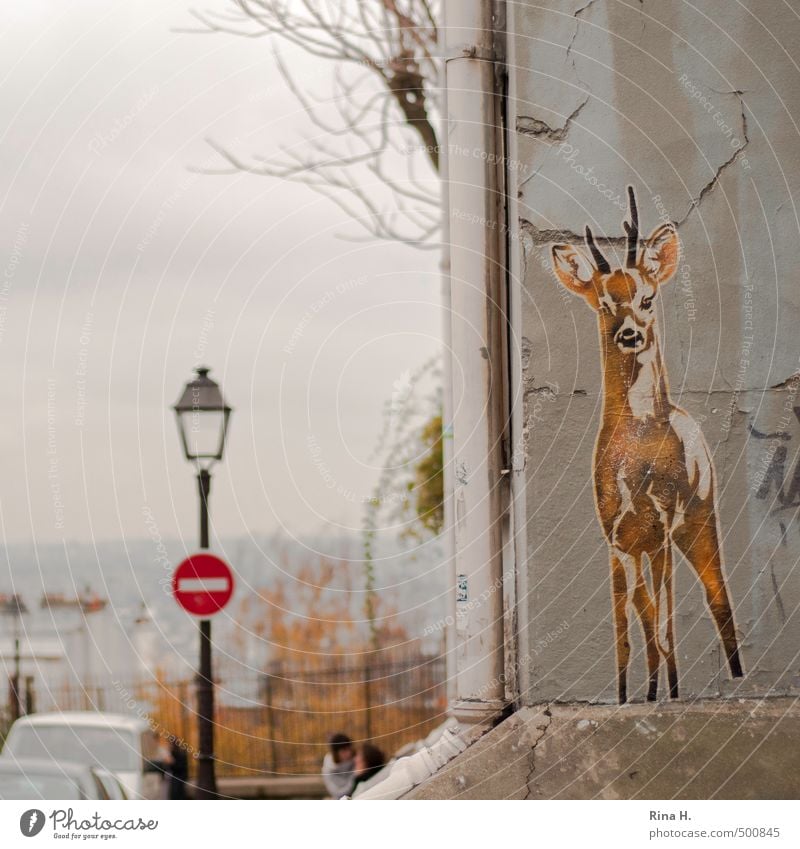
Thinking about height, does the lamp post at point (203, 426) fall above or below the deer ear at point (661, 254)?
below

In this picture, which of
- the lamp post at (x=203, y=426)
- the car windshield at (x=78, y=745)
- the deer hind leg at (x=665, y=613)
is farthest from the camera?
the car windshield at (x=78, y=745)

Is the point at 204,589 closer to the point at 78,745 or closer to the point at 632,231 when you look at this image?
the point at 78,745

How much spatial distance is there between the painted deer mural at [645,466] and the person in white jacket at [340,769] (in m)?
2.25

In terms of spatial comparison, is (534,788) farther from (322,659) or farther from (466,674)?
(322,659)

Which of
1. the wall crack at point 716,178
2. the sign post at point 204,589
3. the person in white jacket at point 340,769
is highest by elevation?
the wall crack at point 716,178

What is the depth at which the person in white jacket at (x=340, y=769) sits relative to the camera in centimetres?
518

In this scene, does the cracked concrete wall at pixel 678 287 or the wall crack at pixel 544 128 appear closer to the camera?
the cracked concrete wall at pixel 678 287

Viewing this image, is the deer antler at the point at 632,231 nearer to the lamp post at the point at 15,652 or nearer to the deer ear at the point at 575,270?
the deer ear at the point at 575,270

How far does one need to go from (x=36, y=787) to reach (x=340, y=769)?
7.94 ft

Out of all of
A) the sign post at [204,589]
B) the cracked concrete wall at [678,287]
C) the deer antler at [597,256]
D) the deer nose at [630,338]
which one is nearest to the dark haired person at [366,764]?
the sign post at [204,589]
